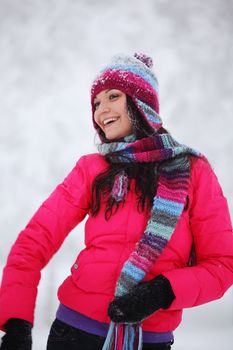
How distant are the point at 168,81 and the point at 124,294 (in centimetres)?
369

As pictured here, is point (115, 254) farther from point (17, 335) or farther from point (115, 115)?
point (115, 115)

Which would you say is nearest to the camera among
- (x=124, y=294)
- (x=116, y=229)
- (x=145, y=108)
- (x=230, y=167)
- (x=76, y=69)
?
(x=124, y=294)

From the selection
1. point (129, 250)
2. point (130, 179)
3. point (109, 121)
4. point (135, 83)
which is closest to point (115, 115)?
point (109, 121)

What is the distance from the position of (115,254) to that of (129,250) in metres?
0.04

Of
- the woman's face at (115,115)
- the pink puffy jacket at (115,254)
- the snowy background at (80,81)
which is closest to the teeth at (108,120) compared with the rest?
the woman's face at (115,115)

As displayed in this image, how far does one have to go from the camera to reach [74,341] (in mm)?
927

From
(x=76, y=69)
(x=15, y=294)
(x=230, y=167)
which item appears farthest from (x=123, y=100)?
(x=76, y=69)

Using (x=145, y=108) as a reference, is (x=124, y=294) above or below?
below

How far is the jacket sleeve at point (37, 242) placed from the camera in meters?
0.88

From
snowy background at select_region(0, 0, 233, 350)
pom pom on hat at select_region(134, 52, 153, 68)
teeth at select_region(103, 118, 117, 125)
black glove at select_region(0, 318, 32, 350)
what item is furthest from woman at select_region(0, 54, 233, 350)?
snowy background at select_region(0, 0, 233, 350)

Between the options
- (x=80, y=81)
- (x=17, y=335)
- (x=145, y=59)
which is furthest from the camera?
(x=80, y=81)

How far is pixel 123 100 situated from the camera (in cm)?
128

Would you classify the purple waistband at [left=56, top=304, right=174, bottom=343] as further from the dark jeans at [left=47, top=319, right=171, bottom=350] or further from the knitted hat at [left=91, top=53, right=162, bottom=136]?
the knitted hat at [left=91, top=53, right=162, bottom=136]

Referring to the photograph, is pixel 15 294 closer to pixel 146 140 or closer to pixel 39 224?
pixel 39 224
